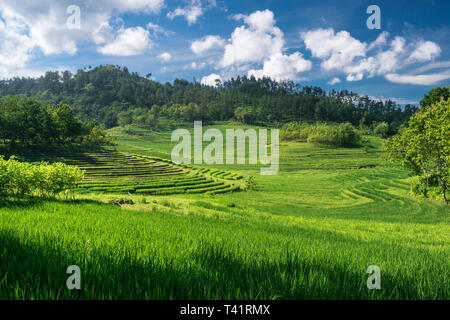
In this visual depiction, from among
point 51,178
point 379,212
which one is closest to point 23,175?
point 51,178

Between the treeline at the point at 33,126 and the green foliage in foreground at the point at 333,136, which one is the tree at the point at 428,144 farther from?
the green foliage in foreground at the point at 333,136

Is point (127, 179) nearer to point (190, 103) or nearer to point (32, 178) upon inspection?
point (32, 178)

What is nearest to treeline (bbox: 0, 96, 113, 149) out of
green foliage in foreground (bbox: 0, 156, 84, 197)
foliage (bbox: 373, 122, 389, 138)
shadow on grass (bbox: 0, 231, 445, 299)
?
green foliage in foreground (bbox: 0, 156, 84, 197)

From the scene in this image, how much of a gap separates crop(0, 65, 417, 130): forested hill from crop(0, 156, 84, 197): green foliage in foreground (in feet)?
442

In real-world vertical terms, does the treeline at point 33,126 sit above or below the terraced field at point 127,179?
above

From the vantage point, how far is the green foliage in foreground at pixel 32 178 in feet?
32.7

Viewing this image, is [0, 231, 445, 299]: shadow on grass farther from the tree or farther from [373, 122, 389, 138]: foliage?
[373, 122, 389, 138]: foliage

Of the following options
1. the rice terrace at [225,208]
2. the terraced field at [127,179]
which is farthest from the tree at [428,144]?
the terraced field at [127,179]

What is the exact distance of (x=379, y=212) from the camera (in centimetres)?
2389

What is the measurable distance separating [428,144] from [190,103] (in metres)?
153

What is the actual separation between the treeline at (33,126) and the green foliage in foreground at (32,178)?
36.6 m

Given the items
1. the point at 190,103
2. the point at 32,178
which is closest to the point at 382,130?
the point at 190,103

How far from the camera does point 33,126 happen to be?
41.8 m
